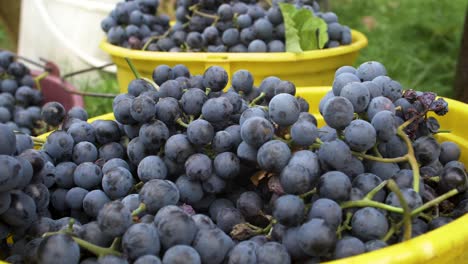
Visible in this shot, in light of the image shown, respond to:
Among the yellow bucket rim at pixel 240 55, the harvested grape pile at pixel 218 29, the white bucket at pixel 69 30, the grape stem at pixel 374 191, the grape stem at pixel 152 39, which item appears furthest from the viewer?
the white bucket at pixel 69 30

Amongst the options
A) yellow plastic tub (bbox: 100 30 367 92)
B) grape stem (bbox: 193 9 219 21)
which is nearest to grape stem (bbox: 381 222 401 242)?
yellow plastic tub (bbox: 100 30 367 92)

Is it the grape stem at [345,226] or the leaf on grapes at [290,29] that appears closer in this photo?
the grape stem at [345,226]

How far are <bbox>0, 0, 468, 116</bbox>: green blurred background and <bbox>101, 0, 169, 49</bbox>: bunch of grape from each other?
1.61ft

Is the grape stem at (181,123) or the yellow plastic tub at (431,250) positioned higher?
the grape stem at (181,123)

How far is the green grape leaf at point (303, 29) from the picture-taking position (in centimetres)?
162

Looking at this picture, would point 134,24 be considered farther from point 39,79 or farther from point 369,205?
point 369,205

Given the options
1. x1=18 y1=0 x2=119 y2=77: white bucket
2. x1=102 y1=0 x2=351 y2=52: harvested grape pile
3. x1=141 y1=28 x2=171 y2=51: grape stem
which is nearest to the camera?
x1=102 y1=0 x2=351 y2=52: harvested grape pile

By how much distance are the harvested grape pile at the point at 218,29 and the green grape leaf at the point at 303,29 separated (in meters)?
0.02

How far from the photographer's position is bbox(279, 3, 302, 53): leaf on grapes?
1.60 meters

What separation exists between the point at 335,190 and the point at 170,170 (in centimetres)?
28

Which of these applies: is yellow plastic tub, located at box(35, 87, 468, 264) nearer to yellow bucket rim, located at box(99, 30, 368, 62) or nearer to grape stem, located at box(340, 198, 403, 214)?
grape stem, located at box(340, 198, 403, 214)

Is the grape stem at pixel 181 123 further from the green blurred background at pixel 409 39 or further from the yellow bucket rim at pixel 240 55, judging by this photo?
the green blurred background at pixel 409 39

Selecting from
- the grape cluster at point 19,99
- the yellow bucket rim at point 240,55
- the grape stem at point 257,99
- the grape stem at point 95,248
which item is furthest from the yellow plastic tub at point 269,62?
the grape stem at point 95,248

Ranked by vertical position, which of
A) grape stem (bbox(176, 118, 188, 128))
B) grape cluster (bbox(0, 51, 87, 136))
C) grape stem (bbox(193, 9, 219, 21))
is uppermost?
grape stem (bbox(193, 9, 219, 21))
